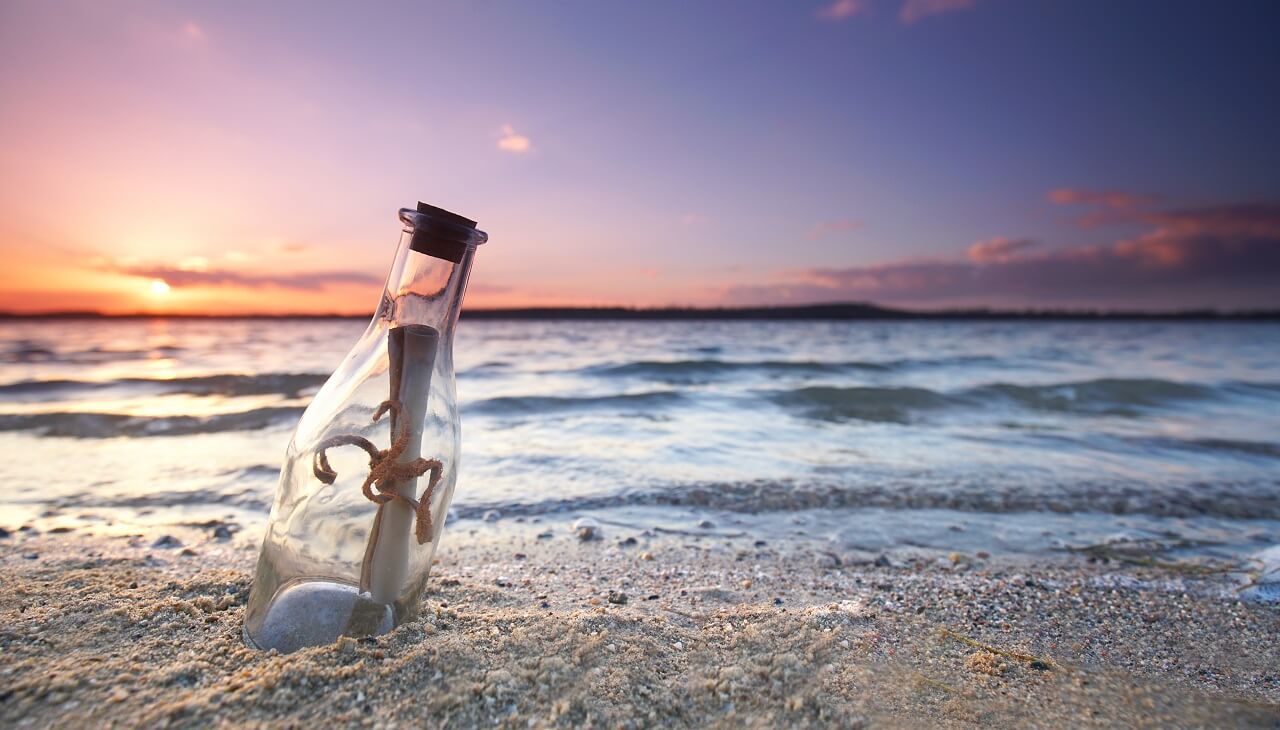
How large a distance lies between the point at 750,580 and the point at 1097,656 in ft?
3.64

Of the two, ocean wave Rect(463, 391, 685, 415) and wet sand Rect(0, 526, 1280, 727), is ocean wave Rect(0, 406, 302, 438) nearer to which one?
ocean wave Rect(463, 391, 685, 415)

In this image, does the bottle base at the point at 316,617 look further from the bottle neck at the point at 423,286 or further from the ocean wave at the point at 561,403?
the ocean wave at the point at 561,403

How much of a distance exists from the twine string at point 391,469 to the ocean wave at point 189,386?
10.1 m

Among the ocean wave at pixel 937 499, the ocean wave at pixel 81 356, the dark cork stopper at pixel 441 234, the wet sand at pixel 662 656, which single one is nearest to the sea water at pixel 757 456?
the ocean wave at pixel 937 499

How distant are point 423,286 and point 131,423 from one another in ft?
25.0

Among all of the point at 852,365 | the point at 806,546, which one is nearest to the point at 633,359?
the point at 852,365

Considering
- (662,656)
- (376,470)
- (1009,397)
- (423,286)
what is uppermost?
(423,286)

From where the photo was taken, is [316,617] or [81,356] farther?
[81,356]

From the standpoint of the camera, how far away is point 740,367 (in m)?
15.5

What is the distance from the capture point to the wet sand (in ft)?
4.27

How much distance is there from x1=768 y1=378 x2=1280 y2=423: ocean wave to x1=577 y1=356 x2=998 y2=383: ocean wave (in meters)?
3.09

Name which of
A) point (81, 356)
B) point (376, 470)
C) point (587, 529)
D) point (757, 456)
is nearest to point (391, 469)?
point (376, 470)

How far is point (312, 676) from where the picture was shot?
1.32 meters

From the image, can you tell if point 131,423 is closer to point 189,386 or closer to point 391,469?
point 189,386
